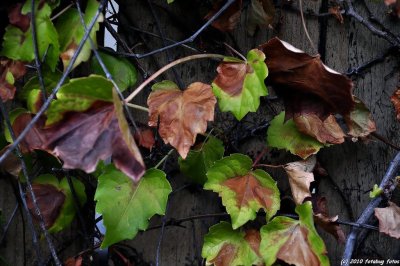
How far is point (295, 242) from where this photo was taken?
3.87ft

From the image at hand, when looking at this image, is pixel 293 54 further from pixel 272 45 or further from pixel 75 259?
pixel 75 259

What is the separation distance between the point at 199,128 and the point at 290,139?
33cm

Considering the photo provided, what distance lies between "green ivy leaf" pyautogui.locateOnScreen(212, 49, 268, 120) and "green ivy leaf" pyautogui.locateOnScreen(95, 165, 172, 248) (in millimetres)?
227

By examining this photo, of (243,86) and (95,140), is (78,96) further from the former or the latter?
(243,86)

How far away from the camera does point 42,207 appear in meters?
1.28

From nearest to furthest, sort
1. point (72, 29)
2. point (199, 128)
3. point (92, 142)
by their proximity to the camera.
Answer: point (92, 142) < point (199, 128) < point (72, 29)

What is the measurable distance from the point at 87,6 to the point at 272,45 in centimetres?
43

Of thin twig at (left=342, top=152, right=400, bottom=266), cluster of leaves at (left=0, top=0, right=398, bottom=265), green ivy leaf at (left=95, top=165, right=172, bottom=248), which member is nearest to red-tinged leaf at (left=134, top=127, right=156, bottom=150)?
cluster of leaves at (left=0, top=0, right=398, bottom=265)

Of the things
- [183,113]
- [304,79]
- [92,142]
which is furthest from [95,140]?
[304,79]

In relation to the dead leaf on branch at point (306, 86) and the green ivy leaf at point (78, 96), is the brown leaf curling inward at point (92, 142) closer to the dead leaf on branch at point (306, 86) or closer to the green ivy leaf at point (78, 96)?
the green ivy leaf at point (78, 96)

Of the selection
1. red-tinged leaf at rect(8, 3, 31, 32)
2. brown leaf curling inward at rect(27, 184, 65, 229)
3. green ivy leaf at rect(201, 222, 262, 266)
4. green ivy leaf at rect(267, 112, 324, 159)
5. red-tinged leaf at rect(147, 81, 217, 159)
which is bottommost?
green ivy leaf at rect(201, 222, 262, 266)

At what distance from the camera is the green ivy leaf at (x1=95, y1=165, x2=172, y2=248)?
1.15m

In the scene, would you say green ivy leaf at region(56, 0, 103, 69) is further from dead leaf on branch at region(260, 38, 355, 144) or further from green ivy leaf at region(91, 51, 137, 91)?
dead leaf on branch at region(260, 38, 355, 144)

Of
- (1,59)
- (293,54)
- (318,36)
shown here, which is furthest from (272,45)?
(1,59)
